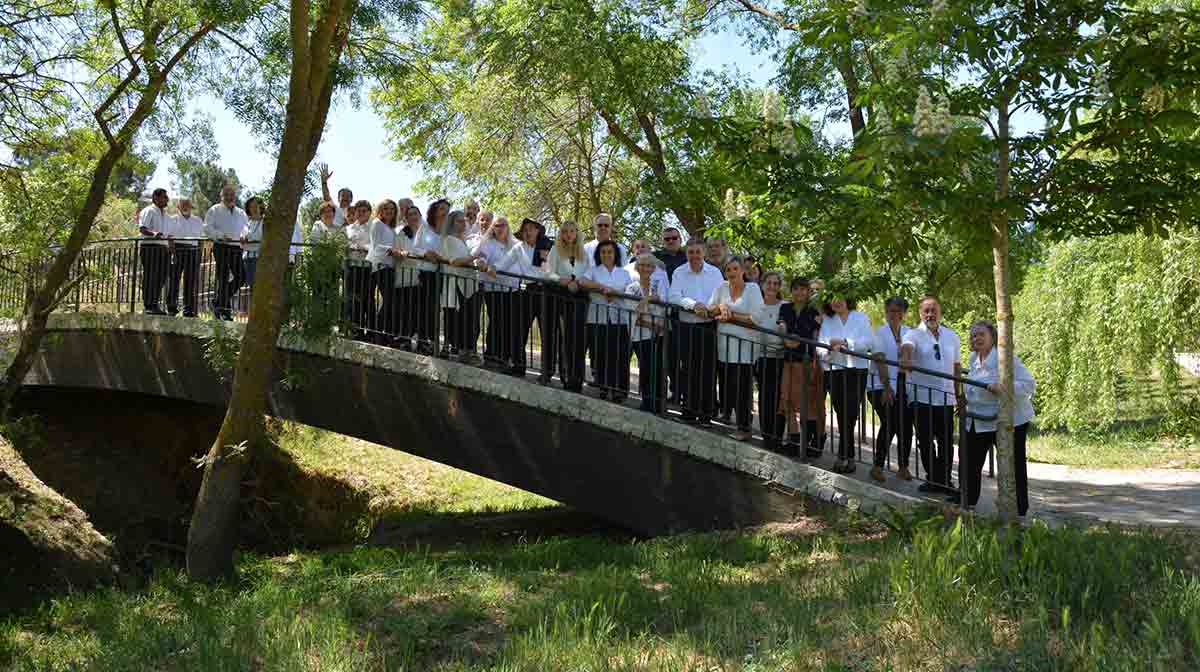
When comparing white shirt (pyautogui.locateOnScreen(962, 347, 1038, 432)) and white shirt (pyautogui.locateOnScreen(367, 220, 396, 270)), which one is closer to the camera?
white shirt (pyautogui.locateOnScreen(962, 347, 1038, 432))

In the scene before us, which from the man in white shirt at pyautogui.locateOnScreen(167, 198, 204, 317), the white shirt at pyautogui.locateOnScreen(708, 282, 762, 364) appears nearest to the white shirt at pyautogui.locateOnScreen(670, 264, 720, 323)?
the white shirt at pyautogui.locateOnScreen(708, 282, 762, 364)

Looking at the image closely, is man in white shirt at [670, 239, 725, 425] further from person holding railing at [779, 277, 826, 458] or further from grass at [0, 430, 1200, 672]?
grass at [0, 430, 1200, 672]

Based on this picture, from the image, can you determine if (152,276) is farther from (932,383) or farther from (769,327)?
(932,383)

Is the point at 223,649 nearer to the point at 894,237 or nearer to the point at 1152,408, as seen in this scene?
the point at 894,237

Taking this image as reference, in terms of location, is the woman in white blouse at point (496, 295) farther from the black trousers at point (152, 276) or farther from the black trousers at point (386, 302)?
the black trousers at point (152, 276)

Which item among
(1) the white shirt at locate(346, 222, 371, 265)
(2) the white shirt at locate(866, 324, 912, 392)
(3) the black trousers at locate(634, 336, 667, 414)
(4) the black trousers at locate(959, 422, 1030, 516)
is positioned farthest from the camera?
(1) the white shirt at locate(346, 222, 371, 265)

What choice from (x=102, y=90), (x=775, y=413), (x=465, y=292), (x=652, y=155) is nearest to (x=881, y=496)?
(x=775, y=413)

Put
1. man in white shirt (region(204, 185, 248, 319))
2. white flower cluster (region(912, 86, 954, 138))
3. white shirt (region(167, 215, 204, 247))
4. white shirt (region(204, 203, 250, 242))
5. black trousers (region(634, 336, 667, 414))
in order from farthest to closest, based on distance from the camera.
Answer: white shirt (region(167, 215, 204, 247)) < white shirt (region(204, 203, 250, 242)) < man in white shirt (region(204, 185, 248, 319)) < black trousers (region(634, 336, 667, 414)) < white flower cluster (region(912, 86, 954, 138))

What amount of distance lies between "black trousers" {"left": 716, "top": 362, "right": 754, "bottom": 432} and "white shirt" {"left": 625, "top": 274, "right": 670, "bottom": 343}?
0.72 metres

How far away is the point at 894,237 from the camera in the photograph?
696cm

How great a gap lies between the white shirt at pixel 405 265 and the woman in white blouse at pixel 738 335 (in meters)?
3.54

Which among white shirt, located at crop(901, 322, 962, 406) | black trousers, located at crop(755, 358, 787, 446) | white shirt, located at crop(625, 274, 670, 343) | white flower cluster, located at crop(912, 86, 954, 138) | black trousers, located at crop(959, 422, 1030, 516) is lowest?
black trousers, located at crop(959, 422, 1030, 516)

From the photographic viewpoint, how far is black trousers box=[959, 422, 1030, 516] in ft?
26.0

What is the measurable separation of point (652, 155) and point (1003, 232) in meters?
10.1
